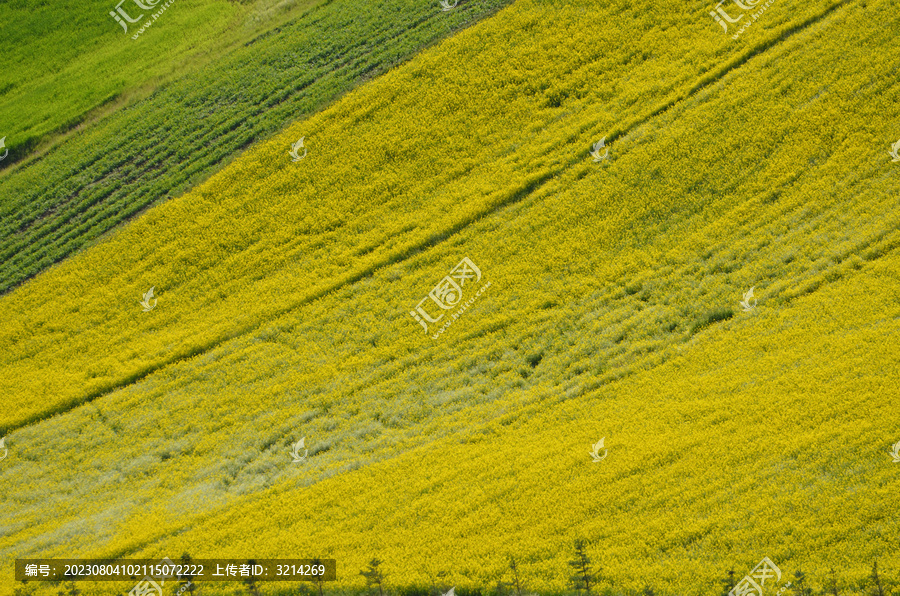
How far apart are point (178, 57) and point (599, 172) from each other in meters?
27.7

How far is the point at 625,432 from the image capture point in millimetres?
21594

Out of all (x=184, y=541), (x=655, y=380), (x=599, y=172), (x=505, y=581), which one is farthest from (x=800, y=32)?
(x=184, y=541)

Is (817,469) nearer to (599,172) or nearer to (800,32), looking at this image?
(599,172)
